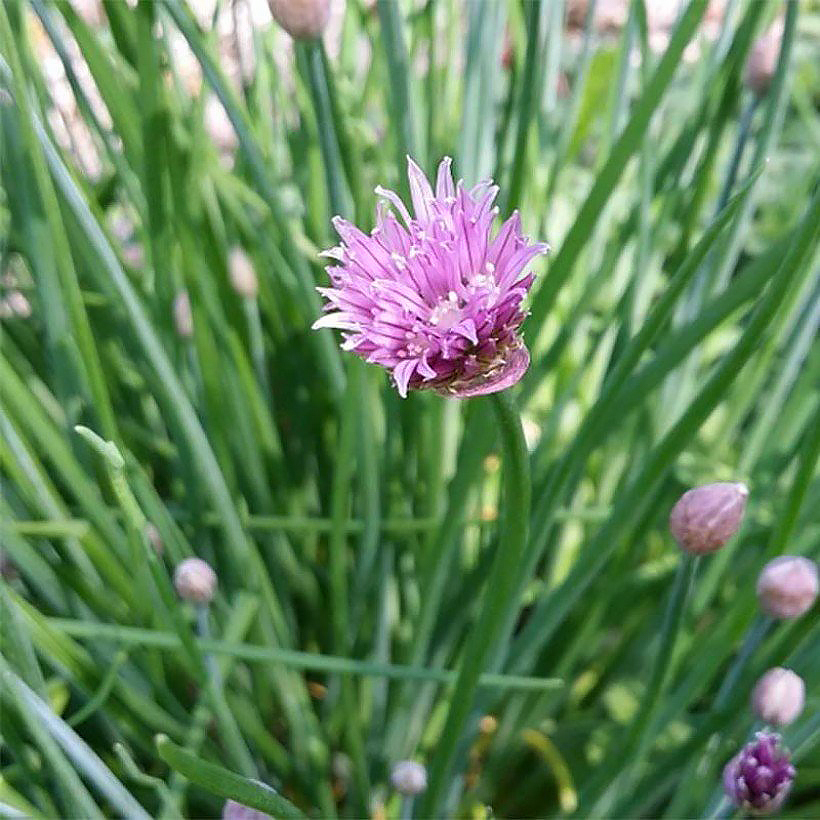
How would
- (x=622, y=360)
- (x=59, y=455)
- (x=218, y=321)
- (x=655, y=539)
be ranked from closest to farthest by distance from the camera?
(x=622, y=360) → (x=59, y=455) → (x=218, y=321) → (x=655, y=539)

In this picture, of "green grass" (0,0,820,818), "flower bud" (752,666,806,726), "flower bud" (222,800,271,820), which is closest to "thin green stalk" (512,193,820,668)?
"green grass" (0,0,820,818)

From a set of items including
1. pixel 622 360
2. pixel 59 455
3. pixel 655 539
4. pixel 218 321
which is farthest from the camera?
pixel 655 539

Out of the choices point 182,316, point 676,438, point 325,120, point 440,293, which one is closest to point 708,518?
point 676,438

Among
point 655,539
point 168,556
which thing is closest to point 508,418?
point 168,556

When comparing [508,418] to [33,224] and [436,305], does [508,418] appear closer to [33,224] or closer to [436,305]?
[436,305]

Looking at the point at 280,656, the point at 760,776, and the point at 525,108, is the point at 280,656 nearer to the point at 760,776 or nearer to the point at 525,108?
the point at 760,776

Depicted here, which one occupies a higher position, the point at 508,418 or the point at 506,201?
the point at 506,201

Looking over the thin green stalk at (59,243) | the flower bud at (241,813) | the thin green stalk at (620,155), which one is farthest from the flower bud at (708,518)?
the thin green stalk at (59,243)

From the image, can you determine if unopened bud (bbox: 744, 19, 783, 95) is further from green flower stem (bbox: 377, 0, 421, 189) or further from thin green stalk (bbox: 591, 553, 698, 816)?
thin green stalk (bbox: 591, 553, 698, 816)
